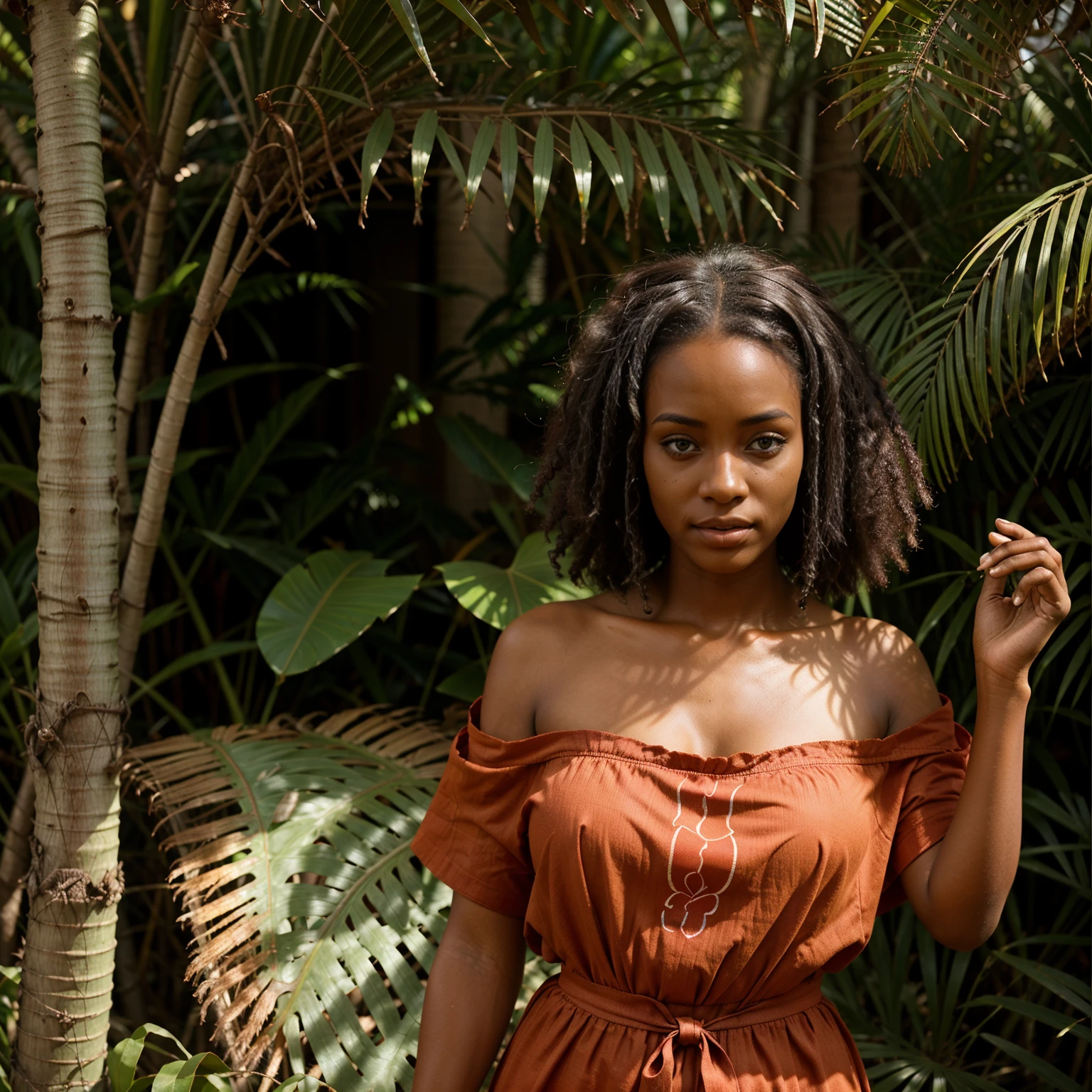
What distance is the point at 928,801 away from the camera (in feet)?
4.19

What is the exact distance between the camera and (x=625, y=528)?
1.37 metres

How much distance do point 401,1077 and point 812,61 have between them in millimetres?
2748

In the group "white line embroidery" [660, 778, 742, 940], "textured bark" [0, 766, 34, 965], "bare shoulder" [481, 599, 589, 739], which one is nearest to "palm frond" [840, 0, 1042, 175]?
"bare shoulder" [481, 599, 589, 739]

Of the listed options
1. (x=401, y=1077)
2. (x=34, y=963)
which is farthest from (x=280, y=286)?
(x=401, y=1077)

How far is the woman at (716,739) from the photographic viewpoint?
1.20m

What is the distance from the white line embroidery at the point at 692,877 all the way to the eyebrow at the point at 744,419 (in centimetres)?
40

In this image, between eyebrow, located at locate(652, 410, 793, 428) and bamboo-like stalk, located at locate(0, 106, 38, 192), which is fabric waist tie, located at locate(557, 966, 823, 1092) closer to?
eyebrow, located at locate(652, 410, 793, 428)

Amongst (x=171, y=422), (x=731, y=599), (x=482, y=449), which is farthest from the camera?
(x=482, y=449)

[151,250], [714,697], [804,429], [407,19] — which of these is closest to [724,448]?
[804,429]

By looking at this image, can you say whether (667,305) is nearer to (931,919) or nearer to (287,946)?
Answer: (931,919)

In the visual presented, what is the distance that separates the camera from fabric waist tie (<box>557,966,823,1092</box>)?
1.20 meters

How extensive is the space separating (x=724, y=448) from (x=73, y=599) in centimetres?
115

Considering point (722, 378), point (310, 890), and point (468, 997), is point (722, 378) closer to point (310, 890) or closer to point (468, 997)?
point (468, 997)

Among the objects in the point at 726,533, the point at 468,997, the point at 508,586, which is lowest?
the point at 468,997
